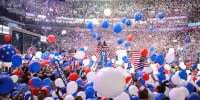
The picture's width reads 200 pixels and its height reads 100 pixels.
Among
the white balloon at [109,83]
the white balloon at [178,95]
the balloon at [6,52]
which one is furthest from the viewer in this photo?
the balloon at [6,52]

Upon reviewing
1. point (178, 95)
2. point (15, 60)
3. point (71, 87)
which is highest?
point (15, 60)

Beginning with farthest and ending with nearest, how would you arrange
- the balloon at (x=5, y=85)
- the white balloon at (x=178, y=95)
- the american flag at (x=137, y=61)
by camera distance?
the american flag at (x=137, y=61)
the white balloon at (x=178, y=95)
the balloon at (x=5, y=85)

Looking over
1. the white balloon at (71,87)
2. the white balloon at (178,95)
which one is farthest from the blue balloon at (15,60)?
the white balloon at (178,95)

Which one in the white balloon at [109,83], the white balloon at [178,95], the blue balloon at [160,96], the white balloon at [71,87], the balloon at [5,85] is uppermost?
the white balloon at [109,83]

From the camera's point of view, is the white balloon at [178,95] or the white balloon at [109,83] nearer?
the white balloon at [109,83]

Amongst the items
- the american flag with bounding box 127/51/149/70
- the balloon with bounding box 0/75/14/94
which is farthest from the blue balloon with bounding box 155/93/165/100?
the balloon with bounding box 0/75/14/94

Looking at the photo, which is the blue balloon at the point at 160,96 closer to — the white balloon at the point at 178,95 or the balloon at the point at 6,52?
the white balloon at the point at 178,95

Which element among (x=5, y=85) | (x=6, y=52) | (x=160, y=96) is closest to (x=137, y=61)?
(x=160, y=96)

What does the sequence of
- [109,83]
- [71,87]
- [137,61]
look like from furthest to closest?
[137,61] → [71,87] → [109,83]

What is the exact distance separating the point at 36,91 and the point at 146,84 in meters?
2.42

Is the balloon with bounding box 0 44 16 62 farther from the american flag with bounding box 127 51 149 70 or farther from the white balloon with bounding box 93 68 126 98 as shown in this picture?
the american flag with bounding box 127 51 149 70

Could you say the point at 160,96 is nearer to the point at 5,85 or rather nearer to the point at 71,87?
the point at 71,87

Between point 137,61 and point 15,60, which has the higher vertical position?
point 15,60

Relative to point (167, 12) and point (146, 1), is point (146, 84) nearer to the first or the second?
point (167, 12)
